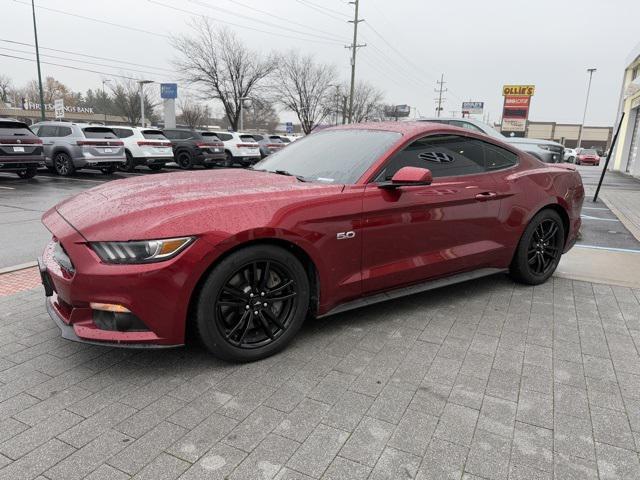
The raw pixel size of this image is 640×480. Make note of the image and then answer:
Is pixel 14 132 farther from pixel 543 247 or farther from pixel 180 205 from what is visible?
pixel 543 247

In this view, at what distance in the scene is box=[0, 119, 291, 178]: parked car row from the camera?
1245 centimetres

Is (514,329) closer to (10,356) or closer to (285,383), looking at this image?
(285,383)

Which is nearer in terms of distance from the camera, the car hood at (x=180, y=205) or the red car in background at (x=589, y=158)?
the car hood at (x=180, y=205)

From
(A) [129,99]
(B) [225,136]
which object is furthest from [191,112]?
(B) [225,136]

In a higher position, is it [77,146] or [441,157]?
[441,157]

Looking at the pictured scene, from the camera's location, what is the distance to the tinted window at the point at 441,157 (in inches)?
138

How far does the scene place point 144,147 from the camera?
657 inches

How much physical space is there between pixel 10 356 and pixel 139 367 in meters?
0.88

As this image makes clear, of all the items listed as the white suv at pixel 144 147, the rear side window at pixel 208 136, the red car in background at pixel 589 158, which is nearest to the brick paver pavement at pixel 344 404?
the white suv at pixel 144 147

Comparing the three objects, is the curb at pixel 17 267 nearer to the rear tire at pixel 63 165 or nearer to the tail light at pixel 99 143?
the tail light at pixel 99 143

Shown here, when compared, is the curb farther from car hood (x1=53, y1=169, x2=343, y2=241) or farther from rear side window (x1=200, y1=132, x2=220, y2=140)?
rear side window (x1=200, y1=132, x2=220, y2=140)

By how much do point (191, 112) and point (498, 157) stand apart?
6162 centimetres

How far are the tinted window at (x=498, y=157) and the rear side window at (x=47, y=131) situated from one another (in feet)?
48.2

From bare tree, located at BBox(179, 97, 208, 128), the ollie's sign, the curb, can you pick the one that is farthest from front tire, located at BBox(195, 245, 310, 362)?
the ollie's sign
